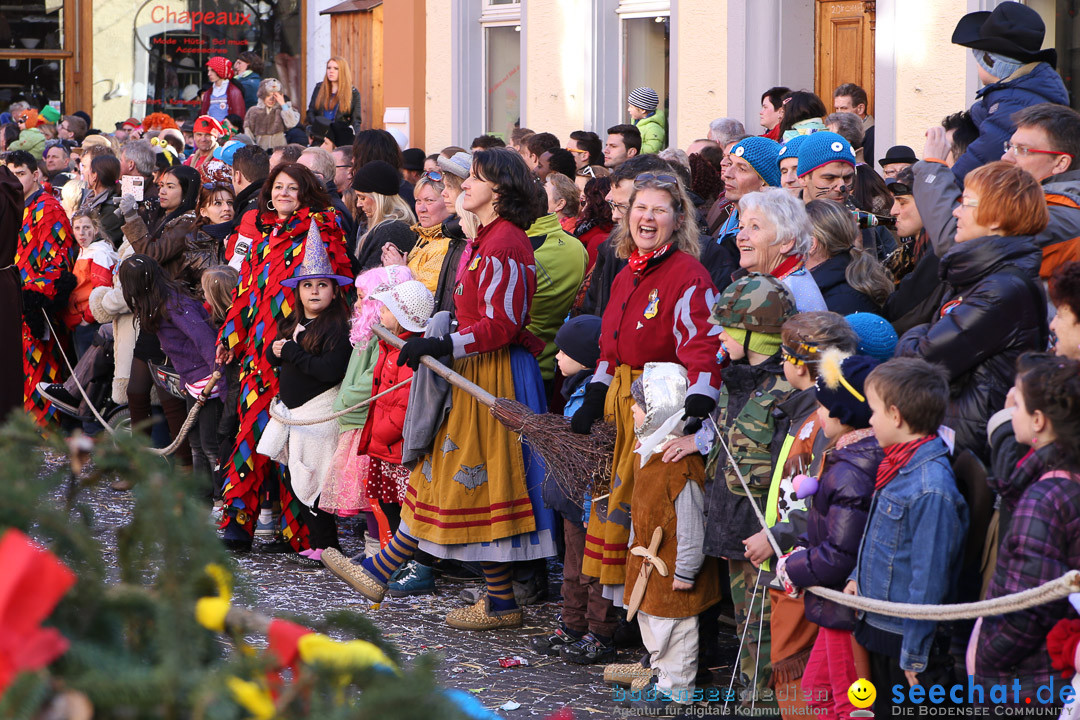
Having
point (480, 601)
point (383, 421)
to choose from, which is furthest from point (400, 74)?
point (480, 601)

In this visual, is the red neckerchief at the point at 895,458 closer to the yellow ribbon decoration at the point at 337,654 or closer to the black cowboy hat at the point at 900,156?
the yellow ribbon decoration at the point at 337,654

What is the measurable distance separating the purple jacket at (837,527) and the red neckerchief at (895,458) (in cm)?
9

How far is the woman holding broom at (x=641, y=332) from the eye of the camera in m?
4.70

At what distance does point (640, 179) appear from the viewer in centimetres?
503

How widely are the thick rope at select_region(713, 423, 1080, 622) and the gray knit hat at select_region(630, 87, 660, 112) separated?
6911 mm

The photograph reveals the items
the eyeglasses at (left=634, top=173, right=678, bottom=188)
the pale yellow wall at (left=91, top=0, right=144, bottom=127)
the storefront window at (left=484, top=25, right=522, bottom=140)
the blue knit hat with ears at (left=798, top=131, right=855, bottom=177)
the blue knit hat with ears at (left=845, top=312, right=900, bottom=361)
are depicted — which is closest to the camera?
the blue knit hat with ears at (left=845, top=312, right=900, bottom=361)

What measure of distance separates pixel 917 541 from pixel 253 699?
246 centimetres

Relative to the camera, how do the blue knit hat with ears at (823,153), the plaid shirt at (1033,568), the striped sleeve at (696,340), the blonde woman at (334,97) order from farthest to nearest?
1. the blonde woman at (334,97)
2. the blue knit hat with ears at (823,153)
3. the striped sleeve at (696,340)
4. the plaid shirt at (1033,568)

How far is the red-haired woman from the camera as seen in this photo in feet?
12.9

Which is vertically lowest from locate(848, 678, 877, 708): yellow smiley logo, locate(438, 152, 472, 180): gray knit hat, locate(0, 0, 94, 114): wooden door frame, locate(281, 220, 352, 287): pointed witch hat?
locate(848, 678, 877, 708): yellow smiley logo

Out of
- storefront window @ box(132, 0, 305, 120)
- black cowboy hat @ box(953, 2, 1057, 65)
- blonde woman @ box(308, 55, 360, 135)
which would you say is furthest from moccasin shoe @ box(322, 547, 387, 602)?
storefront window @ box(132, 0, 305, 120)

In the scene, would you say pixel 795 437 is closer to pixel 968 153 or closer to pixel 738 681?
pixel 738 681

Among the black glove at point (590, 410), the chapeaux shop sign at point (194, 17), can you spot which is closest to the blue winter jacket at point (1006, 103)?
the black glove at point (590, 410)

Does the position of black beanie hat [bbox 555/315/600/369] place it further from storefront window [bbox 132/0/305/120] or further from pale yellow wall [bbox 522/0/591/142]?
storefront window [bbox 132/0/305/120]
